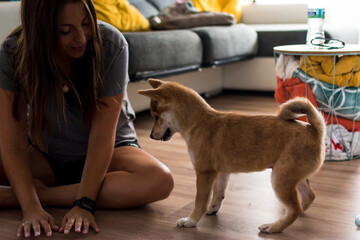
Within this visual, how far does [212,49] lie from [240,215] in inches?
77.8

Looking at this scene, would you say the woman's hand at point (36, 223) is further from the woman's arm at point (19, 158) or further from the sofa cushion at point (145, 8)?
the sofa cushion at point (145, 8)

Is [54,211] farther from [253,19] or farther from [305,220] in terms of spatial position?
[253,19]

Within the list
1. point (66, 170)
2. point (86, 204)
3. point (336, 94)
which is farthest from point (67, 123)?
point (336, 94)

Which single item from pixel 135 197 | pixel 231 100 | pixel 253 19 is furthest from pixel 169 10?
pixel 135 197

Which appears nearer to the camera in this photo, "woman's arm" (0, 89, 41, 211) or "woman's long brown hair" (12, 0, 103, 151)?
"woman's long brown hair" (12, 0, 103, 151)

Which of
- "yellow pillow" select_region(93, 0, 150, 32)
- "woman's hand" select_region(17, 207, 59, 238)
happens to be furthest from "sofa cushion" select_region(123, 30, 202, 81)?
"woman's hand" select_region(17, 207, 59, 238)

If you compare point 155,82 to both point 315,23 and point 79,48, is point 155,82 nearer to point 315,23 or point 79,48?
point 79,48

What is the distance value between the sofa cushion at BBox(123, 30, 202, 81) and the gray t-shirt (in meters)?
0.95

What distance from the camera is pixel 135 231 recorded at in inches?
57.4

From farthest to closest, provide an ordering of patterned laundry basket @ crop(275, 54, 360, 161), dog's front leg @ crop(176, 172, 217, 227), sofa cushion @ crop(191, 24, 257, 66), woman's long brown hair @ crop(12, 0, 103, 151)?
sofa cushion @ crop(191, 24, 257, 66), patterned laundry basket @ crop(275, 54, 360, 161), dog's front leg @ crop(176, 172, 217, 227), woman's long brown hair @ crop(12, 0, 103, 151)

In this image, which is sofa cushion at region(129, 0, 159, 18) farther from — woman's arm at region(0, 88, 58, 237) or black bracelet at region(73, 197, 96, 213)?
black bracelet at region(73, 197, 96, 213)

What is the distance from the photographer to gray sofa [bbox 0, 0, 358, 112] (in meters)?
2.70

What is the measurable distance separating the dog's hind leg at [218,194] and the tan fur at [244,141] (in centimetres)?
9

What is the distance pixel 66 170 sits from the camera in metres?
1.68
